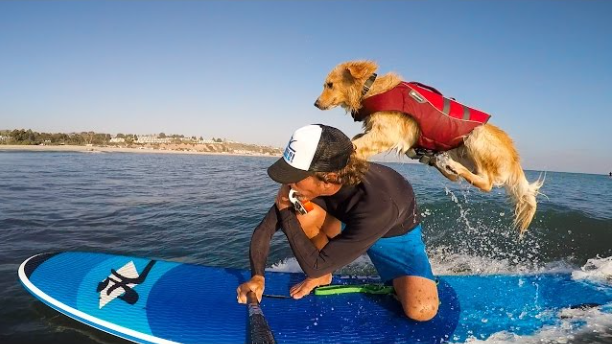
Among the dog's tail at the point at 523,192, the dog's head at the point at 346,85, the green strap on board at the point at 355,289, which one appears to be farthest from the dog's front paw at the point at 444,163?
A: the green strap on board at the point at 355,289

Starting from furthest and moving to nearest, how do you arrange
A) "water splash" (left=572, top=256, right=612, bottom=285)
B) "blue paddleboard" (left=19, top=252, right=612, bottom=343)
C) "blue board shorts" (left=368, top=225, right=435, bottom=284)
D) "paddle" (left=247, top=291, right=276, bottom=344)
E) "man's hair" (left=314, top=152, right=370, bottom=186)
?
"water splash" (left=572, top=256, right=612, bottom=285), "blue board shorts" (left=368, top=225, right=435, bottom=284), "blue paddleboard" (left=19, top=252, right=612, bottom=343), "man's hair" (left=314, top=152, right=370, bottom=186), "paddle" (left=247, top=291, right=276, bottom=344)

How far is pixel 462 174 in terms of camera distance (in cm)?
403

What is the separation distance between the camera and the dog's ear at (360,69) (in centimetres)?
414

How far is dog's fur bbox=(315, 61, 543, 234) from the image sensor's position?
4.03m

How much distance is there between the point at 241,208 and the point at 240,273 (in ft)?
22.3

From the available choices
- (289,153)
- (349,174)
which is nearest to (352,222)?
(349,174)

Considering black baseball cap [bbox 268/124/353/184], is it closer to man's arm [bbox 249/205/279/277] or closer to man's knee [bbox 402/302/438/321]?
man's arm [bbox 249/205/279/277]

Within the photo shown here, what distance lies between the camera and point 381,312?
11.1 feet

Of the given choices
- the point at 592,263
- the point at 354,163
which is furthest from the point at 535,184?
the point at 354,163

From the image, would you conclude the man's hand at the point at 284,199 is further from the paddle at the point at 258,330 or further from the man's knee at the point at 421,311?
the man's knee at the point at 421,311

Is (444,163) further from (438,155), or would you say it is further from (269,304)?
(269,304)

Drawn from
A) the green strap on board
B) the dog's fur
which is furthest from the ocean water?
the green strap on board

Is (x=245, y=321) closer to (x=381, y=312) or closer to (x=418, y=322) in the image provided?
(x=381, y=312)

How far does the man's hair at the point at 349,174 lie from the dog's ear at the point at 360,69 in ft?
5.19
